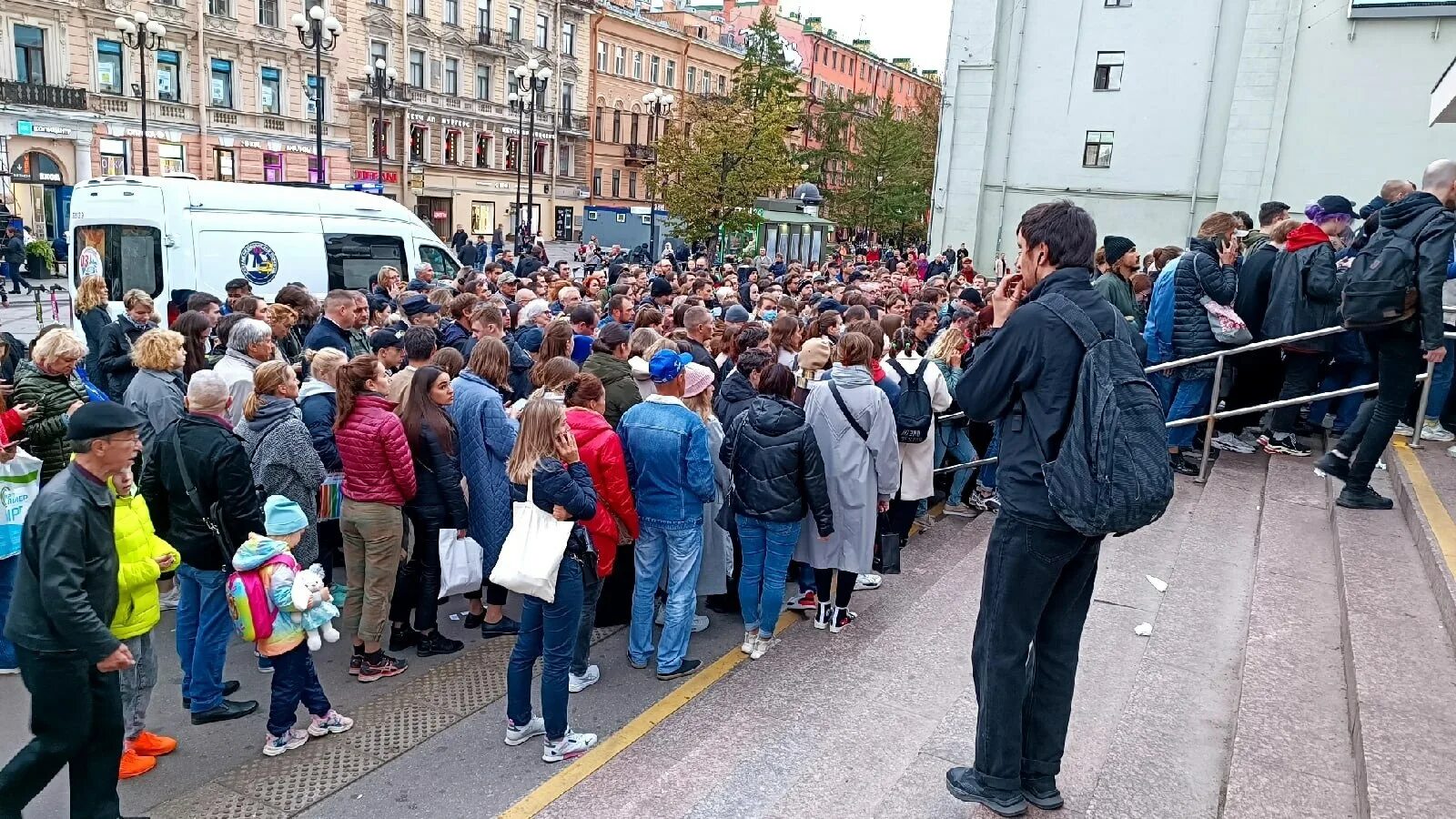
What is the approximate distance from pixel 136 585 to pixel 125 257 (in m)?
10.0

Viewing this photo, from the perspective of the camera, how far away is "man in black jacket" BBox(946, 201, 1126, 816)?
10.5ft

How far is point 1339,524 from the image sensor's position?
5.99 metres

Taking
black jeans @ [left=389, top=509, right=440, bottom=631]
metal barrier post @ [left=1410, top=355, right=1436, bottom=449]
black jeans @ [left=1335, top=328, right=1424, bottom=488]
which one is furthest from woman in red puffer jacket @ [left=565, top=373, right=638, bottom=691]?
metal barrier post @ [left=1410, top=355, right=1436, bottom=449]

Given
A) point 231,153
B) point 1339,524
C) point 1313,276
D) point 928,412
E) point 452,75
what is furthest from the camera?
point 452,75

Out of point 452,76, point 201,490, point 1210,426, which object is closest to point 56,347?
point 201,490

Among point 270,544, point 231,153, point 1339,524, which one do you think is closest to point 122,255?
point 270,544

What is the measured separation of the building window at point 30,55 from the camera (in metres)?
32.4

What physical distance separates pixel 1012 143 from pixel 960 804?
2769cm

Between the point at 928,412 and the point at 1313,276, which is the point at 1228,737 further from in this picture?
the point at 1313,276

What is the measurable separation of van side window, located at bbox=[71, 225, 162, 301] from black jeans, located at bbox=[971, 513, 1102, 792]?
12053mm

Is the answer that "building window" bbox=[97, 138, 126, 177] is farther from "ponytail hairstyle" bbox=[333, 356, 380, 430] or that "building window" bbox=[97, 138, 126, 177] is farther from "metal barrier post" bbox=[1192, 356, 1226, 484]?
"metal barrier post" bbox=[1192, 356, 1226, 484]

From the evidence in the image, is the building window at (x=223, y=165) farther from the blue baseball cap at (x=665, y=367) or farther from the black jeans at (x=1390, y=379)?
the black jeans at (x=1390, y=379)

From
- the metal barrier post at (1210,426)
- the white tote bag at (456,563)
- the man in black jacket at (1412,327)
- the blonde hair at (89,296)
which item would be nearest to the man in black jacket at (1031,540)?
the white tote bag at (456,563)

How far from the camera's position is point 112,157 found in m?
35.4
